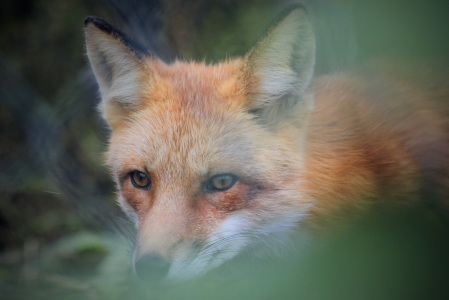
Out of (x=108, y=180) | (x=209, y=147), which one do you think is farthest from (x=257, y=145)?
(x=108, y=180)

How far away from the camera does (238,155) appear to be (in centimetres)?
255

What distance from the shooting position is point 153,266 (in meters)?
2.29

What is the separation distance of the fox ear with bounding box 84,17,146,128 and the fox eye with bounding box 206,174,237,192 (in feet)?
1.78

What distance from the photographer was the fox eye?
98.7 inches

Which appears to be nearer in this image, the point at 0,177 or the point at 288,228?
the point at 288,228

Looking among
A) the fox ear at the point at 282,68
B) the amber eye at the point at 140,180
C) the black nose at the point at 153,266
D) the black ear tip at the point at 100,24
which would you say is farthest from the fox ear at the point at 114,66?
the black nose at the point at 153,266

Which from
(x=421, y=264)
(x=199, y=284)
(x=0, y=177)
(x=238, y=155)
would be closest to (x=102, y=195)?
(x=0, y=177)

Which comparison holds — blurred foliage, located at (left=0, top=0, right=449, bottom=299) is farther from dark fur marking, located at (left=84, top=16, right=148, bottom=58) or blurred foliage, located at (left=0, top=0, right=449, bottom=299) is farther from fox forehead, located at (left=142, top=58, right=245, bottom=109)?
dark fur marking, located at (left=84, top=16, right=148, bottom=58)

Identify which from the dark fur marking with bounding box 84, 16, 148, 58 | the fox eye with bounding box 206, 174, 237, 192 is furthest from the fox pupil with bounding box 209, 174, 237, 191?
the dark fur marking with bounding box 84, 16, 148, 58

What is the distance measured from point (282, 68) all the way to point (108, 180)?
2.04 meters

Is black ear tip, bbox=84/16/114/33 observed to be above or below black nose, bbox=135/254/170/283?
above

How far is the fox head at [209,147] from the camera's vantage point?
2.45 m

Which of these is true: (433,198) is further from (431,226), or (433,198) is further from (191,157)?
(191,157)

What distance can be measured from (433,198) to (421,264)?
27cm
